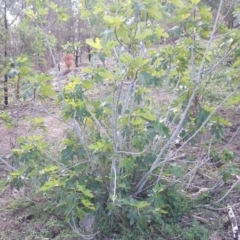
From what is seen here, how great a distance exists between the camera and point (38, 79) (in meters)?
2.34

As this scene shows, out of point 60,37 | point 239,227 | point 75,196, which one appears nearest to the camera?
point 75,196

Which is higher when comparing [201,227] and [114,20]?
[114,20]

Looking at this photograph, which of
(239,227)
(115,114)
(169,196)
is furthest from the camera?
(169,196)

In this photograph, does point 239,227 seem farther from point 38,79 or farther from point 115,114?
point 38,79

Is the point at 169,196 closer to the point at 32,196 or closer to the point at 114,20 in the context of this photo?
the point at 32,196

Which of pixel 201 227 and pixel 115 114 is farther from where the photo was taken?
pixel 201 227

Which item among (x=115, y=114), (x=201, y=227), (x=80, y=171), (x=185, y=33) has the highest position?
(x=185, y=33)

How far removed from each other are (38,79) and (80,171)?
0.77 meters

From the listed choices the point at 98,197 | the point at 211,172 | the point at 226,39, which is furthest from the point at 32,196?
the point at 226,39

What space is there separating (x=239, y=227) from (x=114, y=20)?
1892 mm

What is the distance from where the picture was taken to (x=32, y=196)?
10.3ft

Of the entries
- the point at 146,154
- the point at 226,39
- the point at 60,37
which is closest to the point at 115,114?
the point at 146,154

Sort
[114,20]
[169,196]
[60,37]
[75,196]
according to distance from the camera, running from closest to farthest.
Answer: [114,20]
[75,196]
[169,196]
[60,37]

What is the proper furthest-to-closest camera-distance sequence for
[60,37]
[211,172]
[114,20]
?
1. [60,37]
2. [211,172]
3. [114,20]
